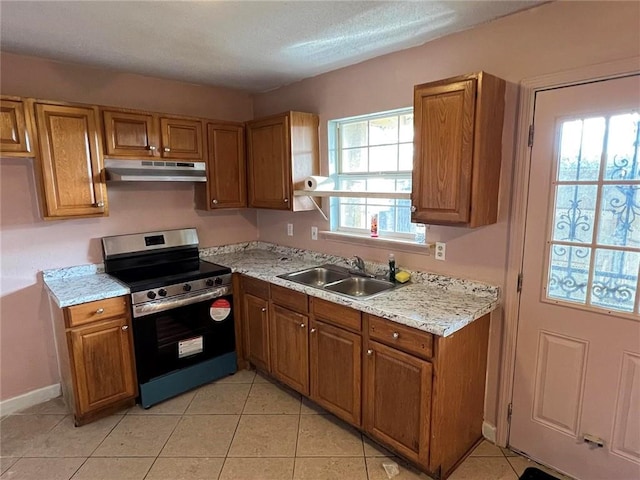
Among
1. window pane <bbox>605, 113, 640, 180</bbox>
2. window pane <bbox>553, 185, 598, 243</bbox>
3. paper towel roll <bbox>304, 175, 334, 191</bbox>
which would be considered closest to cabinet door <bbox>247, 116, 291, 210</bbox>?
paper towel roll <bbox>304, 175, 334, 191</bbox>

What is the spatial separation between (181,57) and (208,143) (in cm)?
70

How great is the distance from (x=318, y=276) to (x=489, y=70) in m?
1.77

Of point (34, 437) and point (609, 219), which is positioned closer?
point (609, 219)

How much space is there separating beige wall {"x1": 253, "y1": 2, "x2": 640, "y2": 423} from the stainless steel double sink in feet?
0.62

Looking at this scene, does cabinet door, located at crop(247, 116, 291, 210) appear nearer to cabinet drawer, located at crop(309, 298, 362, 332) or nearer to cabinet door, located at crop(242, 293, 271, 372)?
cabinet door, located at crop(242, 293, 271, 372)

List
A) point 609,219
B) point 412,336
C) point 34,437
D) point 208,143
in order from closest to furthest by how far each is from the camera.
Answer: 1. point 609,219
2. point 412,336
3. point 34,437
4. point 208,143

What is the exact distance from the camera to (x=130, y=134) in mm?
2678

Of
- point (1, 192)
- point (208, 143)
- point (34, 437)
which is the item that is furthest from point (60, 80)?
point (34, 437)

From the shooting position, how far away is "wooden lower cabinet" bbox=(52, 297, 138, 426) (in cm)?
231

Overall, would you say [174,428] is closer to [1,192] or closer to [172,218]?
[172,218]

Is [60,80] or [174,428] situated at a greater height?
[60,80]

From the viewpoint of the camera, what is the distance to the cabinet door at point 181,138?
284 centimetres

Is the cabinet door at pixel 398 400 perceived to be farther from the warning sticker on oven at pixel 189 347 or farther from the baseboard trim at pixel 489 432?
the warning sticker on oven at pixel 189 347

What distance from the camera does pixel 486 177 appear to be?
194cm
